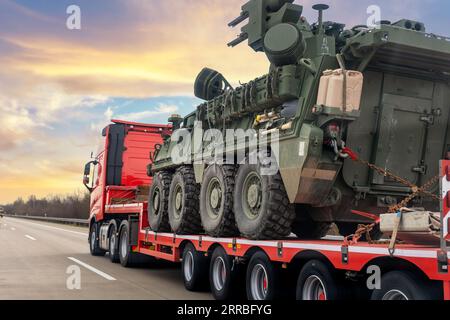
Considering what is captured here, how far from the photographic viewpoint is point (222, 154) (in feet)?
31.0

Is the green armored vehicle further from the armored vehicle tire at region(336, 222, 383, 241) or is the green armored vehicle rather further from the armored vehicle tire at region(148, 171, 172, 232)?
the armored vehicle tire at region(148, 171, 172, 232)

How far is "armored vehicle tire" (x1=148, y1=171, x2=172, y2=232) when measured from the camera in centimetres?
1205

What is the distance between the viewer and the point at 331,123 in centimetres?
739

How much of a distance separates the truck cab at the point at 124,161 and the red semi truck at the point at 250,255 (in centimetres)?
3

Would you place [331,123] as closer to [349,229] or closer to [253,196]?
[253,196]

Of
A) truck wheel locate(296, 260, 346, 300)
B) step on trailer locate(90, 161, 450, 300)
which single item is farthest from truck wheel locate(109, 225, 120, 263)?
truck wheel locate(296, 260, 346, 300)

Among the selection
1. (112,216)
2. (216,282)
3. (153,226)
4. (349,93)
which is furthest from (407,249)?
(112,216)

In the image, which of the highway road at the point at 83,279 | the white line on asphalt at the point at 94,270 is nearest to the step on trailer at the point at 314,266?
the highway road at the point at 83,279

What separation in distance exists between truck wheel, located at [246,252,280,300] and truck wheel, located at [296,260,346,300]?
0.70 meters

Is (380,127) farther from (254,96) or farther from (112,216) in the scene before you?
(112,216)

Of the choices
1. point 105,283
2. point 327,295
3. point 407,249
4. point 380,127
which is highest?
point 380,127
